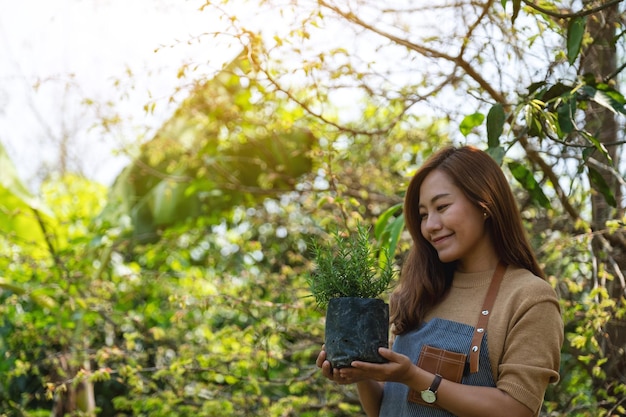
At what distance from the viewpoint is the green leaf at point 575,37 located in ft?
8.05

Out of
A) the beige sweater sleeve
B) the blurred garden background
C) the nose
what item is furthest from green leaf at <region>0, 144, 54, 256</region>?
the beige sweater sleeve

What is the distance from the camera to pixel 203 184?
5.04 meters

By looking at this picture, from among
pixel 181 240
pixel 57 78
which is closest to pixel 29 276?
pixel 181 240

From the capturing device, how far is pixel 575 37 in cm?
247

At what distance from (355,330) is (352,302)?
7 cm

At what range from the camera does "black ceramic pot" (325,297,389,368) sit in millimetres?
1783

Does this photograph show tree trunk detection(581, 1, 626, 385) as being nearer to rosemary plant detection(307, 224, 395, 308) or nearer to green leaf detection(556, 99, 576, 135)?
green leaf detection(556, 99, 576, 135)

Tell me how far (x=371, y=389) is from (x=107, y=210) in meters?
3.97

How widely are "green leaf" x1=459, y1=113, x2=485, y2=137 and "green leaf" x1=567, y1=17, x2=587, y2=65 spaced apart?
386 millimetres

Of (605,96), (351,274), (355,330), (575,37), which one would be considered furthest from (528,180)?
(355,330)

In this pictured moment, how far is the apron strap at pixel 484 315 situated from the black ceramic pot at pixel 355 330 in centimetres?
24

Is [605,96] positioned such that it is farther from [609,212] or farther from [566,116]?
[609,212]

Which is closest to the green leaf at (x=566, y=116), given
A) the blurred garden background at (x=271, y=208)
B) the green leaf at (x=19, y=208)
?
the blurred garden background at (x=271, y=208)

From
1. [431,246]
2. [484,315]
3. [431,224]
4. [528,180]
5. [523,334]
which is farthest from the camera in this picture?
[528,180]
